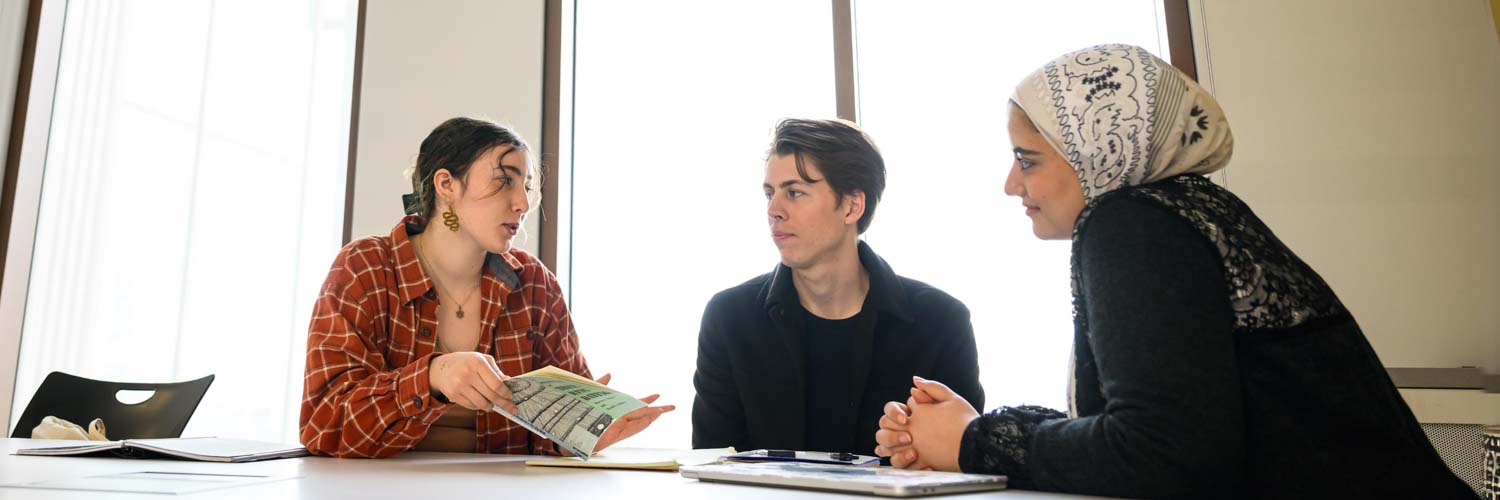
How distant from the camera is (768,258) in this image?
3.26 m

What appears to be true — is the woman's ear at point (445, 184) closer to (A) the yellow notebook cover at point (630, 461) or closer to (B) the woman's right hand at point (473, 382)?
(B) the woman's right hand at point (473, 382)

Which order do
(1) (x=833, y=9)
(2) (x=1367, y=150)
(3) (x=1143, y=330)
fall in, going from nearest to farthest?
(3) (x=1143, y=330)
(2) (x=1367, y=150)
(1) (x=833, y=9)

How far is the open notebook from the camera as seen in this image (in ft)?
4.04

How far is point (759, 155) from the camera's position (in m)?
2.83

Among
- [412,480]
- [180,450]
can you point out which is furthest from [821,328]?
[180,450]

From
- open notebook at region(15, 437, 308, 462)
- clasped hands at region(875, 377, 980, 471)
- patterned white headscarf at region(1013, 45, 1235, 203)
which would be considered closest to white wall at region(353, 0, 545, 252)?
open notebook at region(15, 437, 308, 462)

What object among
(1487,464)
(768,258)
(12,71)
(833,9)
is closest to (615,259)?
(768,258)

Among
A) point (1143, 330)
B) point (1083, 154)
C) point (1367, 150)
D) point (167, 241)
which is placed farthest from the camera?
point (167, 241)

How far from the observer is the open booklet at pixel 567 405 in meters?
1.22

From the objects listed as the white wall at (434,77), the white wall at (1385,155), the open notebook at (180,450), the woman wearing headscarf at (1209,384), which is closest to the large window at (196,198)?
the white wall at (434,77)

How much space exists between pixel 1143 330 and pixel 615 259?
9.22 ft

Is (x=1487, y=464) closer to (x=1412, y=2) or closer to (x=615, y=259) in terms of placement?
(x=1412, y=2)

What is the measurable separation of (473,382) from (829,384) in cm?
80

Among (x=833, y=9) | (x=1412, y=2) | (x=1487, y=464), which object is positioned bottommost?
(x=1487, y=464)
